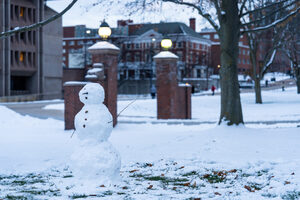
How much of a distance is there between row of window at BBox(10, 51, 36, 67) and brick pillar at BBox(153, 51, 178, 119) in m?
30.6

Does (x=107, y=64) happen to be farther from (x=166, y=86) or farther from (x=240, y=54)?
(x=240, y=54)

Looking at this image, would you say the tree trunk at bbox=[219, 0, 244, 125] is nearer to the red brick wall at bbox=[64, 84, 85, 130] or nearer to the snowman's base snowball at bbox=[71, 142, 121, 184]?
the red brick wall at bbox=[64, 84, 85, 130]

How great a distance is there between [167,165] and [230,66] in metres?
5.54

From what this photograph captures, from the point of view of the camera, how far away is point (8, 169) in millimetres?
8195

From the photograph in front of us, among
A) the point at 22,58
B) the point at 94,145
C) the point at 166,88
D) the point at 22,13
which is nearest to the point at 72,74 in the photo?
the point at 22,58

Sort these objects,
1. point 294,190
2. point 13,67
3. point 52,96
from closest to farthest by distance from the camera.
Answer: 1. point 294,190
2. point 13,67
3. point 52,96

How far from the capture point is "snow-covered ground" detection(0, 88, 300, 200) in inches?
235

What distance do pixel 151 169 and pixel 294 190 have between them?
2.93 meters

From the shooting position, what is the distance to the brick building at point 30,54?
44625mm

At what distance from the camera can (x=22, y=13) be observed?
4738cm

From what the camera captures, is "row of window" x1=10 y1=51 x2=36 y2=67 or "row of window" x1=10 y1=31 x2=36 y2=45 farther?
"row of window" x1=10 y1=31 x2=36 y2=45

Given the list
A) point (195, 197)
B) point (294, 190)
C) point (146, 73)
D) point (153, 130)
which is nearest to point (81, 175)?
point (195, 197)

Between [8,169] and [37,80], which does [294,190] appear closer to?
[8,169]

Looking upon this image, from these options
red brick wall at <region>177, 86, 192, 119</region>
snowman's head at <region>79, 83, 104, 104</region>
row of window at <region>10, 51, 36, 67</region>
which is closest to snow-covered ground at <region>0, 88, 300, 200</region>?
snowman's head at <region>79, 83, 104, 104</region>
